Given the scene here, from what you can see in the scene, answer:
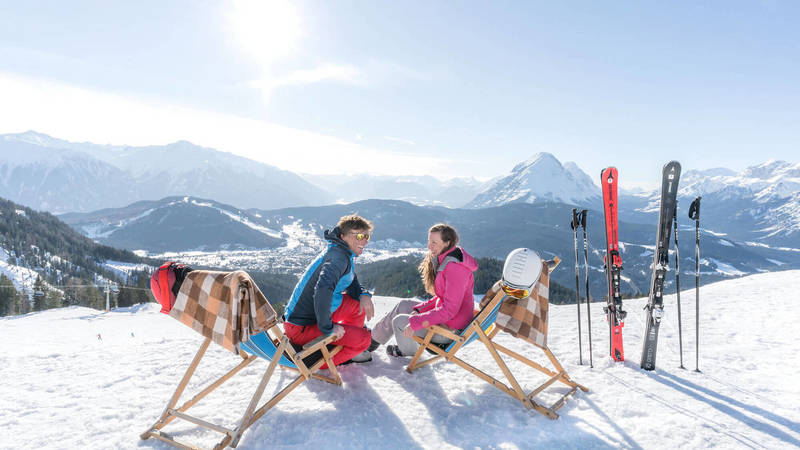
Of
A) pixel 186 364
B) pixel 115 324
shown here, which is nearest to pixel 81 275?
pixel 115 324

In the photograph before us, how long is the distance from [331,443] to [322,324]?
3.86 feet

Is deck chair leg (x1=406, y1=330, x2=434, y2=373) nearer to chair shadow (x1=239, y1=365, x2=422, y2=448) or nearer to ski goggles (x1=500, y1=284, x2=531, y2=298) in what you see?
chair shadow (x1=239, y1=365, x2=422, y2=448)

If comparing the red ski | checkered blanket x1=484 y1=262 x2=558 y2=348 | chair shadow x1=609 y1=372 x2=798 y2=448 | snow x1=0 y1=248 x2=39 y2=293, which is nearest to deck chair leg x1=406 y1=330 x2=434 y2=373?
checkered blanket x1=484 y1=262 x2=558 y2=348

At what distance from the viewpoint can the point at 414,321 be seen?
15.4 feet

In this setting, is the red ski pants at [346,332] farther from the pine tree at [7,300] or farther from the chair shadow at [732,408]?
the pine tree at [7,300]

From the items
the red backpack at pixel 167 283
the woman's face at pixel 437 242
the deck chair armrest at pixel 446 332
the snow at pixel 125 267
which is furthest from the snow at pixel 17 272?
the deck chair armrest at pixel 446 332

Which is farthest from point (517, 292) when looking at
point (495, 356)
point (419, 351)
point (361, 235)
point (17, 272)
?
point (17, 272)

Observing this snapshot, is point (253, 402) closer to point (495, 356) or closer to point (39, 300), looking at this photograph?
point (495, 356)

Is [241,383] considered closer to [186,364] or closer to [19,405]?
[186,364]

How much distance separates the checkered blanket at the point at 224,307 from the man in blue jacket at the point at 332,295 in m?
0.60

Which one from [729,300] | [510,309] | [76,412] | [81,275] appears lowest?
[81,275]

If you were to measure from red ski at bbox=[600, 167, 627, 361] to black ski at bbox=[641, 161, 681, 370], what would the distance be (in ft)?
1.23

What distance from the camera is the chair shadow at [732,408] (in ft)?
13.5

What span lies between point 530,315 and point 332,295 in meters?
2.56
